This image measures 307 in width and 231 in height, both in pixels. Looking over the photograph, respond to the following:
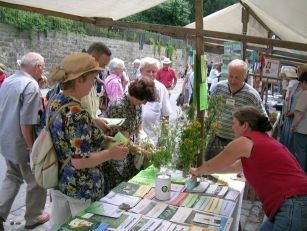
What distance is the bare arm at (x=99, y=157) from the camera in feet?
7.38

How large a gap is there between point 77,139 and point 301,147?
198 inches

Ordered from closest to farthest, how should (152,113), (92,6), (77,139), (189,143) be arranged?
1. (77,139)
2. (189,143)
3. (92,6)
4. (152,113)

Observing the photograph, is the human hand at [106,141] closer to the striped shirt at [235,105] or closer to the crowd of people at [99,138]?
the crowd of people at [99,138]

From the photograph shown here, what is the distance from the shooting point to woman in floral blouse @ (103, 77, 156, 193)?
3.19 metres

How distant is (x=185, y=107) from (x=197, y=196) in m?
0.75

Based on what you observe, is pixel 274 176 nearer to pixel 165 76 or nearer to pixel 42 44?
pixel 165 76

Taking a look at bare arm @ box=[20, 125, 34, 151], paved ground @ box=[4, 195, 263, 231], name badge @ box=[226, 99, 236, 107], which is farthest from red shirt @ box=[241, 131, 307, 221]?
bare arm @ box=[20, 125, 34, 151]

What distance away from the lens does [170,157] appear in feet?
8.93

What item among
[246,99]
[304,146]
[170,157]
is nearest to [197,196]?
[170,157]

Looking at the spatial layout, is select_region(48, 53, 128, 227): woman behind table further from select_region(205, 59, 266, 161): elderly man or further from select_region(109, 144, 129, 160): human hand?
select_region(205, 59, 266, 161): elderly man

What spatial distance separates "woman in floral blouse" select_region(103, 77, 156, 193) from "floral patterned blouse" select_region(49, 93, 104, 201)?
2.65 feet

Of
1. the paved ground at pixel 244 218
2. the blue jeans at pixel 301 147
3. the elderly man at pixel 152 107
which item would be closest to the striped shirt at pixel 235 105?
the elderly man at pixel 152 107

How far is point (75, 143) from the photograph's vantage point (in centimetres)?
222

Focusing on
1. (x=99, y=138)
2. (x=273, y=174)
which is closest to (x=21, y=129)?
(x=99, y=138)
